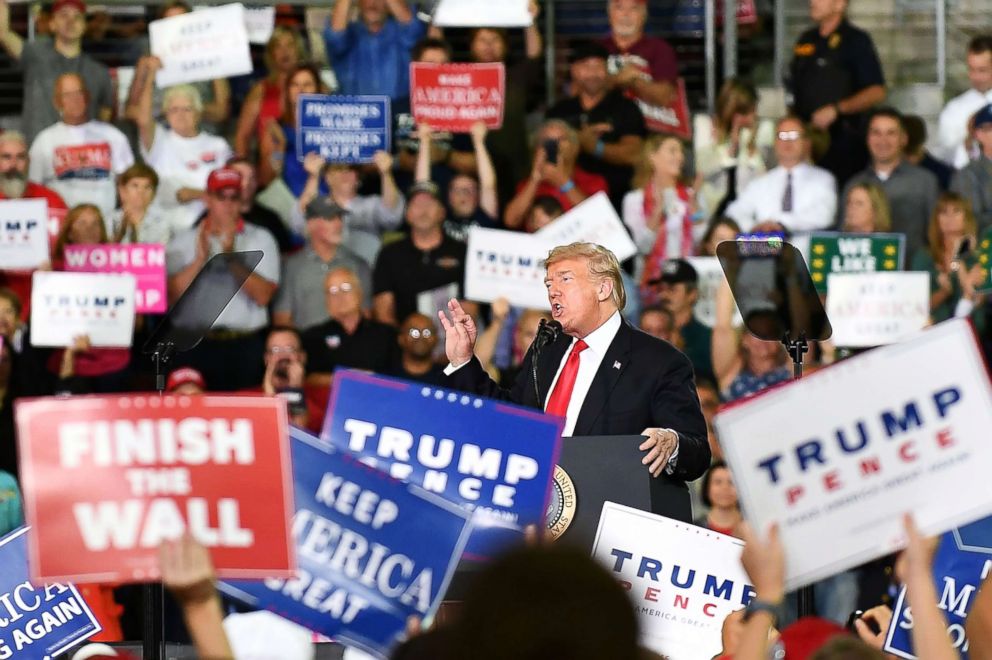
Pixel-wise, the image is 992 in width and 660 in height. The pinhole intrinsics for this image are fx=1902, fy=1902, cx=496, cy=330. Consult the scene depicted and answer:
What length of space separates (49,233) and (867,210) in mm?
3955

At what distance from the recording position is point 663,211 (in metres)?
9.52

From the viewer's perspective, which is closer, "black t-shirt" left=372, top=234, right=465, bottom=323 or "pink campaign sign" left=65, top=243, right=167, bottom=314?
"pink campaign sign" left=65, top=243, right=167, bottom=314

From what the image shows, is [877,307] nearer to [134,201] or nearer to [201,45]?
[134,201]

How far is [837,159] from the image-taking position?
390 inches

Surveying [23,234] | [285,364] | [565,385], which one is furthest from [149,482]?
[23,234]

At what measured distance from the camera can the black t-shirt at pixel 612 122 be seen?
9.84m

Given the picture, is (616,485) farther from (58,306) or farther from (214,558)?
(58,306)

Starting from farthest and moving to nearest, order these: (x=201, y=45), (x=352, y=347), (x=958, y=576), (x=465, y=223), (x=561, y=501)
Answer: (x=201, y=45) → (x=465, y=223) → (x=352, y=347) → (x=561, y=501) → (x=958, y=576)

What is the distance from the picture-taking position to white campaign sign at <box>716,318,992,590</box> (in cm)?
337

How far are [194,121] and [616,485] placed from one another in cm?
521

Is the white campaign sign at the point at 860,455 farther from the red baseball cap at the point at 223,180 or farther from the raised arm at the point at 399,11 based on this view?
the raised arm at the point at 399,11

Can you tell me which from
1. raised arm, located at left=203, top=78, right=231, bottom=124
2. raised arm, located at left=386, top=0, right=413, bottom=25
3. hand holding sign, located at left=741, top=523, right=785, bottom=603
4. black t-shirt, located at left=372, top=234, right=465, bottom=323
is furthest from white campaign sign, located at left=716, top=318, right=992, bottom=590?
raised arm, located at left=203, top=78, right=231, bottom=124

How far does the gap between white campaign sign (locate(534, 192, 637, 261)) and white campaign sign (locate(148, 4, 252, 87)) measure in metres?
1.97

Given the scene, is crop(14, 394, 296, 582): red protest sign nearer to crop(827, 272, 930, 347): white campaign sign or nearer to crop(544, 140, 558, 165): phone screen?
crop(827, 272, 930, 347): white campaign sign
